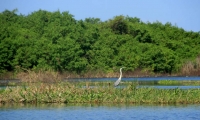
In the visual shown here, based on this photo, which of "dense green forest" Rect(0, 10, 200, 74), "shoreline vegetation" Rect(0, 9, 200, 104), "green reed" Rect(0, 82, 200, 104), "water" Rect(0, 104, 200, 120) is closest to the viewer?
"water" Rect(0, 104, 200, 120)

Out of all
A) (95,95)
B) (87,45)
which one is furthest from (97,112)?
(87,45)

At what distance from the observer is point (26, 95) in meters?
25.0

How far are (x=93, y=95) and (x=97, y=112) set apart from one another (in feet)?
8.01

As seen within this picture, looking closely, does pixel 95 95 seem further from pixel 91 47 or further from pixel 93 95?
pixel 91 47

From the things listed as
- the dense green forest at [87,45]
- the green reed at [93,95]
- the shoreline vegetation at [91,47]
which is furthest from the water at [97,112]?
the dense green forest at [87,45]

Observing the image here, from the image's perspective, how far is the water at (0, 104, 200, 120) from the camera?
21094 millimetres

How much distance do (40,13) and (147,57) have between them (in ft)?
51.2

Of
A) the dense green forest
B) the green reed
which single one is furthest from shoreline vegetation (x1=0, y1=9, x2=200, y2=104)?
the green reed

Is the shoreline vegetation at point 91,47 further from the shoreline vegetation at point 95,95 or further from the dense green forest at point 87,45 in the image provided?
the shoreline vegetation at point 95,95

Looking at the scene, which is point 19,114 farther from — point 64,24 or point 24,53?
point 64,24

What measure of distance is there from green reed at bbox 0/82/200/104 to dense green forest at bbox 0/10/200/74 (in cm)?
2971

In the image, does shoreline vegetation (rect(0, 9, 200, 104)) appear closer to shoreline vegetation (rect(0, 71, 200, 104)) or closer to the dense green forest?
the dense green forest

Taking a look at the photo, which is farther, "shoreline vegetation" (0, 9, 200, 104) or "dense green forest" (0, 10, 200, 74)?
"dense green forest" (0, 10, 200, 74)

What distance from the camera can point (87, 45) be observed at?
63938 millimetres
